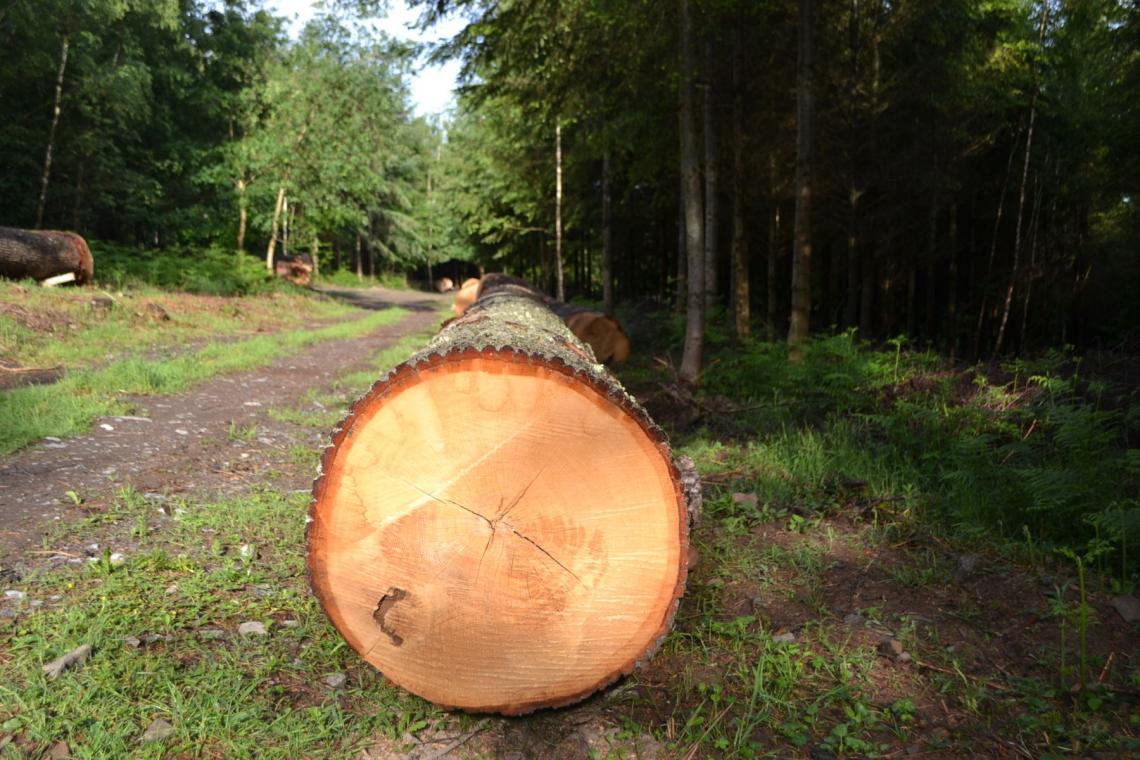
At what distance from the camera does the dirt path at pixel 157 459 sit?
352cm

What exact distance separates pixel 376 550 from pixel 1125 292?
19.3 m

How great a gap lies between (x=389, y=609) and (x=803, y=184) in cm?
722

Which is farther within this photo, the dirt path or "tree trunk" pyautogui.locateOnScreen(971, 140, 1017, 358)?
"tree trunk" pyautogui.locateOnScreen(971, 140, 1017, 358)

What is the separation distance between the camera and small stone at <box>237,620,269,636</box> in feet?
8.57

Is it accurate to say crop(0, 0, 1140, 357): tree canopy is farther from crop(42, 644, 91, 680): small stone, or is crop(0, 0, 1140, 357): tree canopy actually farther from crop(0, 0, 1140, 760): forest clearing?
crop(42, 644, 91, 680): small stone

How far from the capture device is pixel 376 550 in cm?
218

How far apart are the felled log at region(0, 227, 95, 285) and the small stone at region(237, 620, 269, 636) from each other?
39.8ft

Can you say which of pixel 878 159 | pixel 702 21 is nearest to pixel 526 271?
pixel 878 159

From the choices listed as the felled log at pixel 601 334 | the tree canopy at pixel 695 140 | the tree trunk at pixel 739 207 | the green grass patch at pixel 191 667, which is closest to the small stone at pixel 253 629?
the green grass patch at pixel 191 667

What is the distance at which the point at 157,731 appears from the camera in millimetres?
2039

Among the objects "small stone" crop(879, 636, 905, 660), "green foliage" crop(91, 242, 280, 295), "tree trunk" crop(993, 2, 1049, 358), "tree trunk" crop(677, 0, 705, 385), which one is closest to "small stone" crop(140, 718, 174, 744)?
"small stone" crop(879, 636, 905, 660)

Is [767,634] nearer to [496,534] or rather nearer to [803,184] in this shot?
[496,534]

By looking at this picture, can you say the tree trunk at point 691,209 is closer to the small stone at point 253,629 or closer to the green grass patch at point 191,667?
the green grass patch at point 191,667

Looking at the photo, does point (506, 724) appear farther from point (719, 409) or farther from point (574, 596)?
point (719, 409)
